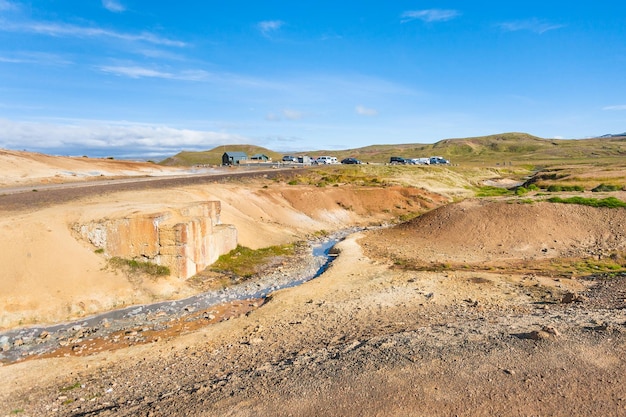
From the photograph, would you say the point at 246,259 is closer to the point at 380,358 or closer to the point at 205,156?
the point at 380,358

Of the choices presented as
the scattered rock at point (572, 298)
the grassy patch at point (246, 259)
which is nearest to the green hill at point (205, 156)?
the grassy patch at point (246, 259)

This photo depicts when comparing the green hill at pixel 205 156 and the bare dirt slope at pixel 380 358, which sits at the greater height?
the green hill at pixel 205 156

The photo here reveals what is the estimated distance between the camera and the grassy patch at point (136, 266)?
19.5 m

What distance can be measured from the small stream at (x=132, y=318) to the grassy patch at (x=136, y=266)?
1.86 m

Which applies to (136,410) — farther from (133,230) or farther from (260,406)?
(133,230)

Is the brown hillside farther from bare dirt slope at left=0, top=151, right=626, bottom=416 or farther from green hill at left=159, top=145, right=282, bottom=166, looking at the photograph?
green hill at left=159, top=145, right=282, bottom=166

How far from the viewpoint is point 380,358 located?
435 inches

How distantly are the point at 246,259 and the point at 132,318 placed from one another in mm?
9918

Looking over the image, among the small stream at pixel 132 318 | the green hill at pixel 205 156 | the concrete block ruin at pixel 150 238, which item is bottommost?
the small stream at pixel 132 318

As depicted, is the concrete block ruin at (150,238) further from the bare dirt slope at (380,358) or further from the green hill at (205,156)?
the green hill at (205,156)

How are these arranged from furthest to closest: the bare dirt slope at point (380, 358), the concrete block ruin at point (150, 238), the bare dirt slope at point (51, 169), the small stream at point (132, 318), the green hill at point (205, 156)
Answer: the green hill at point (205, 156) → the bare dirt slope at point (51, 169) → the concrete block ruin at point (150, 238) → the small stream at point (132, 318) → the bare dirt slope at point (380, 358)

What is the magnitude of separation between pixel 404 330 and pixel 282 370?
442 cm

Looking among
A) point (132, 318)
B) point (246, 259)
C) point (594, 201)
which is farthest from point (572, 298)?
point (594, 201)

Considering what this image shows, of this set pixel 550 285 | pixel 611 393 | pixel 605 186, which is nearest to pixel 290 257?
pixel 550 285
